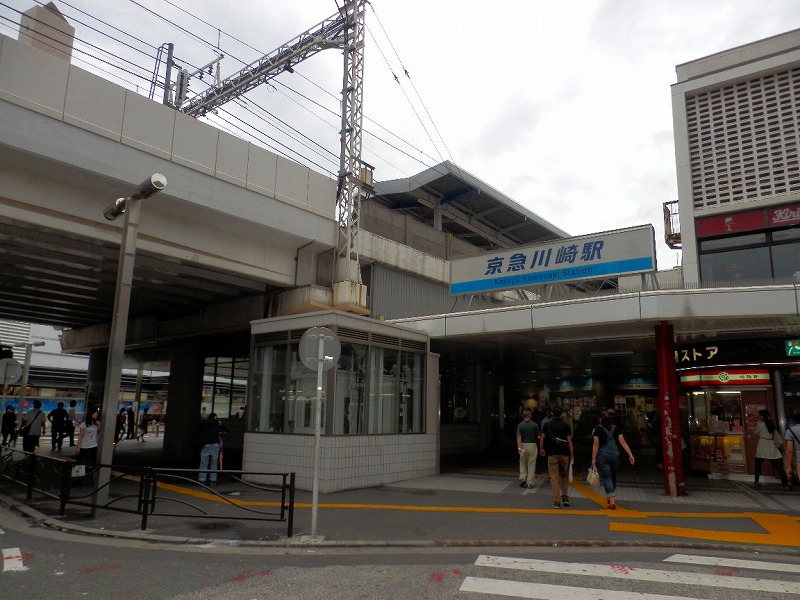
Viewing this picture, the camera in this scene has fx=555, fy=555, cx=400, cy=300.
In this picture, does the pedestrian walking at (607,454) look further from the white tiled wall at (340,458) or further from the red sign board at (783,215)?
the red sign board at (783,215)

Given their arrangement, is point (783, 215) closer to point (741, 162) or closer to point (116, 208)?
point (741, 162)

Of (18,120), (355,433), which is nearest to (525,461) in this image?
(355,433)

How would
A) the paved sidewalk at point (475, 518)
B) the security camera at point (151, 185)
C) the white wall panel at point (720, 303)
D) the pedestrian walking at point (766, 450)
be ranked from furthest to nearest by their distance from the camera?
the pedestrian walking at point (766, 450), the white wall panel at point (720, 303), the security camera at point (151, 185), the paved sidewalk at point (475, 518)

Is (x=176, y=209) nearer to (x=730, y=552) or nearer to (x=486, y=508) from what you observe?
(x=486, y=508)

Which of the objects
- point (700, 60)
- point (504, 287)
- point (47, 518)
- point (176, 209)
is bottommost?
point (47, 518)

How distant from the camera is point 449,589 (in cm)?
562

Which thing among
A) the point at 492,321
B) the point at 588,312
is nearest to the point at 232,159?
the point at 492,321

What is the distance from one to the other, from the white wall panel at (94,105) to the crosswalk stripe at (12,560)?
8454 millimetres

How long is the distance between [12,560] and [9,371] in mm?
9089

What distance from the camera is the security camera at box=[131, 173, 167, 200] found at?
9656 millimetres

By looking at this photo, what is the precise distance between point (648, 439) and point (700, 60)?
A: 50.6ft

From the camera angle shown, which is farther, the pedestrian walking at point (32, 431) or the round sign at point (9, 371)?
the pedestrian walking at point (32, 431)

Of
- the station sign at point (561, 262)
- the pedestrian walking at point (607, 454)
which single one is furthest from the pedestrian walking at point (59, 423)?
the pedestrian walking at point (607, 454)

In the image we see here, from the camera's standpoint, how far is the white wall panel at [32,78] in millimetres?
10789
